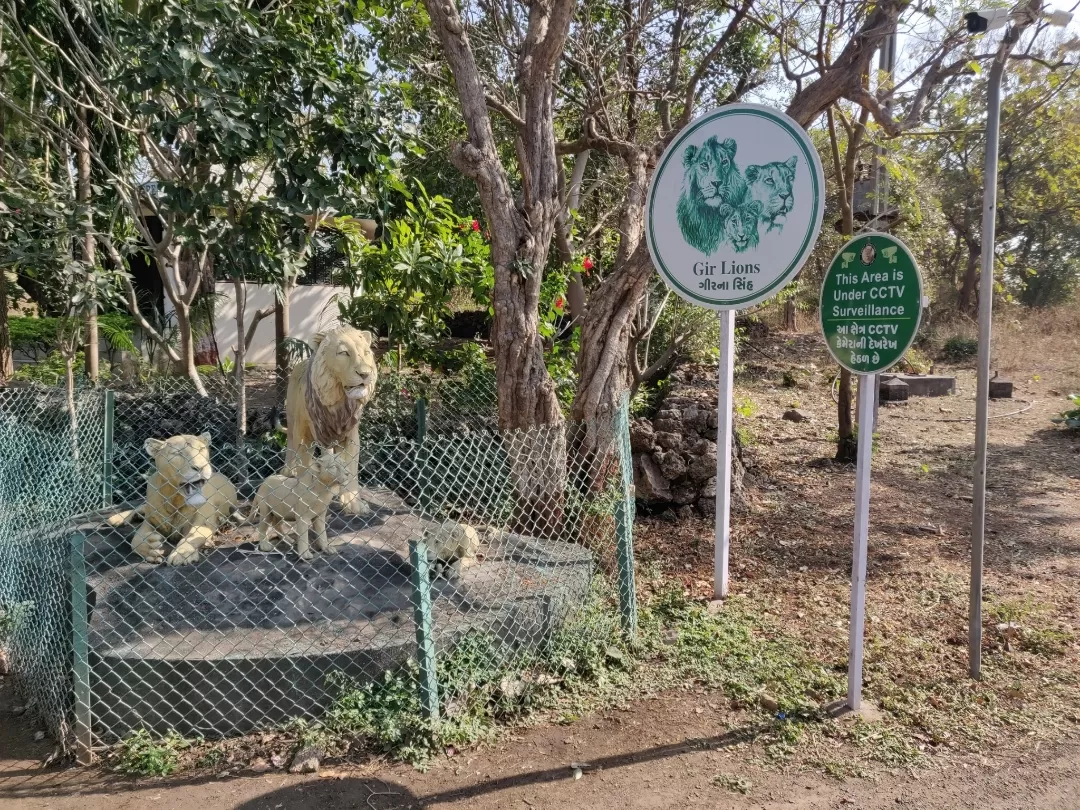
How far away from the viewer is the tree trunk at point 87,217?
6180 millimetres

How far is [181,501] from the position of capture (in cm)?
375

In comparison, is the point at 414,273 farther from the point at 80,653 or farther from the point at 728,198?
the point at 80,653

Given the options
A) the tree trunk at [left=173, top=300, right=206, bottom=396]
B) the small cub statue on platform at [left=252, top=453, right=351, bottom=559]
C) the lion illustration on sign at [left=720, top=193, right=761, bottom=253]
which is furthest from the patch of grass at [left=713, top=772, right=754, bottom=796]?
the tree trunk at [left=173, top=300, right=206, bottom=396]

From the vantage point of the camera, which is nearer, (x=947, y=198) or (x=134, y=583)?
(x=134, y=583)

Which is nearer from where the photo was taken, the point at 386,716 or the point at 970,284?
the point at 386,716

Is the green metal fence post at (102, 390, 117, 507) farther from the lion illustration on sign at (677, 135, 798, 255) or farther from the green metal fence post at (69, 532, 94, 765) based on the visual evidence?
the lion illustration on sign at (677, 135, 798, 255)

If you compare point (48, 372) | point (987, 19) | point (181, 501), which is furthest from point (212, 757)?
point (48, 372)

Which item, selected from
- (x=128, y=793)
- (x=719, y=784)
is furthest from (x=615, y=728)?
(x=128, y=793)

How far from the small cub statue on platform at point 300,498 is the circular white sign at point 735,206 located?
2.17 m

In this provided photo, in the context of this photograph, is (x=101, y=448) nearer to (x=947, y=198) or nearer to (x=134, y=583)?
(x=134, y=583)

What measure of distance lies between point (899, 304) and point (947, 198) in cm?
1940

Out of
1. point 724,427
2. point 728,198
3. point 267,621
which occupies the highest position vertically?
point 728,198

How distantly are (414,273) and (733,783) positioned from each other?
15.7 ft

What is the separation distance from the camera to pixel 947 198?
19500mm
